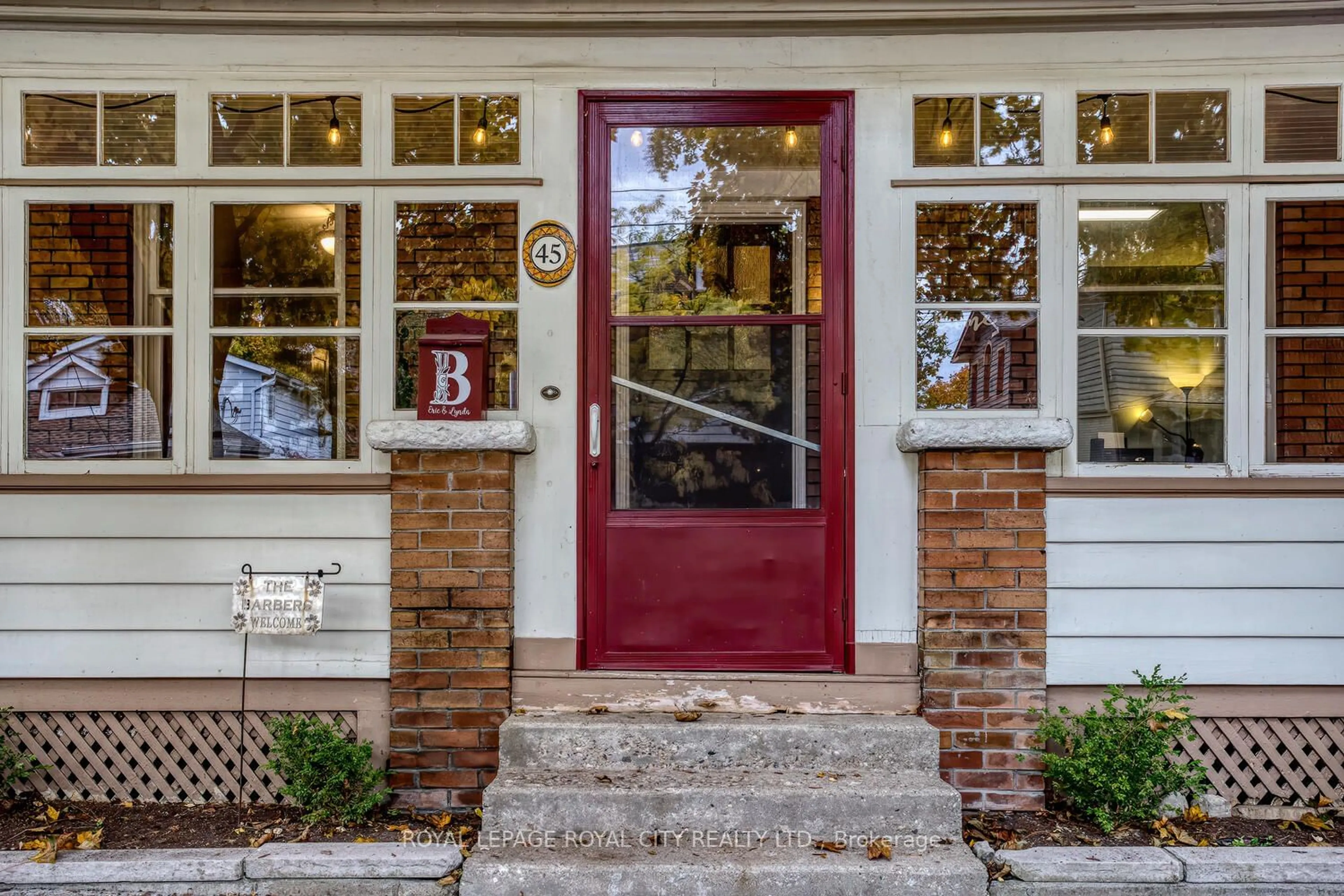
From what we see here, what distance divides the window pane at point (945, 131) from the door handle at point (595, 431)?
171cm

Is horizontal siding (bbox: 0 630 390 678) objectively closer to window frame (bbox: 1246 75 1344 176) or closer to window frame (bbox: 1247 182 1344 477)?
window frame (bbox: 1247 182 1344 477)

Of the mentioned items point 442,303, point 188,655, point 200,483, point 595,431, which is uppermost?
point 442,303

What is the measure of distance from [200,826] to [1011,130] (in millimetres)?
4357

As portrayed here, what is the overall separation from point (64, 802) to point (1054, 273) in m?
4.67

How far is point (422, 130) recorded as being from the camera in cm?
336

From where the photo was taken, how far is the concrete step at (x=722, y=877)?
2.60 m

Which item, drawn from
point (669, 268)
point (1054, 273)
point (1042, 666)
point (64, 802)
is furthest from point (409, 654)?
point (1054, 273)

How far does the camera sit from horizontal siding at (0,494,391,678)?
10.8 feet

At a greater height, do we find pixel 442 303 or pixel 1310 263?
pixel 1310 263

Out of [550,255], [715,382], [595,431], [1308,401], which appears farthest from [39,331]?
[1308,401]

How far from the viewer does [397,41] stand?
3.35m

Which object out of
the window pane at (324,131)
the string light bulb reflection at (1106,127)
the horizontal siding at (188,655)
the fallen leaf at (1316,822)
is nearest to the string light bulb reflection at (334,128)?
the window pane at (324,131)

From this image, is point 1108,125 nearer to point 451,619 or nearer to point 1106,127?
point 1106,127

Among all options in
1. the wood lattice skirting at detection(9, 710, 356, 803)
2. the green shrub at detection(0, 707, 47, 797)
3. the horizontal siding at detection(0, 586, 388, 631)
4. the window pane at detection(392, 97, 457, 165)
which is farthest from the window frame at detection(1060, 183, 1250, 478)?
the green shrub at detection(0, 707, 47, 797)
